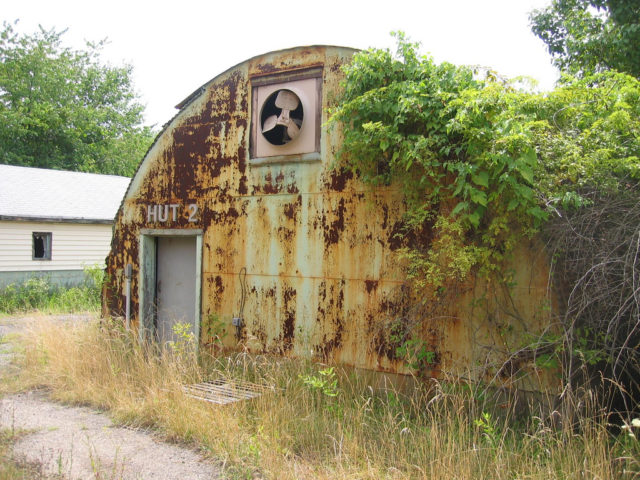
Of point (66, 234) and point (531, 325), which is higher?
point (66, 234)

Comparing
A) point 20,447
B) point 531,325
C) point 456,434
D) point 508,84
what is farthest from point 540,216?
point 20,447

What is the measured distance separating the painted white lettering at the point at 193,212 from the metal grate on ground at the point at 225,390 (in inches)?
107

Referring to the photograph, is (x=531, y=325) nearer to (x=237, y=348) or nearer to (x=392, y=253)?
(x=392, y=253)

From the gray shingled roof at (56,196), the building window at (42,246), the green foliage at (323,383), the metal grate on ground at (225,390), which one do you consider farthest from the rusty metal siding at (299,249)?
the building window at (42,246)

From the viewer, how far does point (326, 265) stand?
705 cm

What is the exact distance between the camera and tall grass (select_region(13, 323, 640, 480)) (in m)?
Result: 4.36

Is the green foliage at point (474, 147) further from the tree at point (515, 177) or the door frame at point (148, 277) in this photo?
the door frame at point (148, 277)

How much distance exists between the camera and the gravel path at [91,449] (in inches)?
189

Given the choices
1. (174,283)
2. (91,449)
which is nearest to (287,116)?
(174,283)

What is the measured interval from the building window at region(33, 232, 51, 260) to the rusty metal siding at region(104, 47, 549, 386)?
1074cm

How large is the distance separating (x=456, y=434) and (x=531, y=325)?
54.7 inches

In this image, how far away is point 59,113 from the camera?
104ft

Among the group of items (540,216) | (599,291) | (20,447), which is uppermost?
(540,216)

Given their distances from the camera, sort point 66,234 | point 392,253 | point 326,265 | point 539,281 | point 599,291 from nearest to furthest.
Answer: point 599,291 < point 539,281 < point 392,253 < point 326,265 < point 66,234
